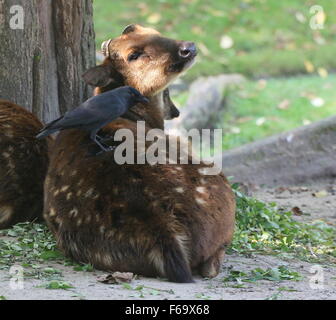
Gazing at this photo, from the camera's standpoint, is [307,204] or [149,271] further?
[307,204]

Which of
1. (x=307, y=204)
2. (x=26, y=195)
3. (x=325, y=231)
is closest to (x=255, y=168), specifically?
(x=307, y=204)

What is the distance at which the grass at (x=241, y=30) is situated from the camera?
47.8 feet

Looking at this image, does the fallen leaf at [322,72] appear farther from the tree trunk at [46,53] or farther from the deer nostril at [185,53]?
the deer nostril at [185,53]

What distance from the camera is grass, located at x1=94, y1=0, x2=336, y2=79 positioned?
1458 centimetres

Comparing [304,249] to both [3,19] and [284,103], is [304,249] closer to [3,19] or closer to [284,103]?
[3,19]

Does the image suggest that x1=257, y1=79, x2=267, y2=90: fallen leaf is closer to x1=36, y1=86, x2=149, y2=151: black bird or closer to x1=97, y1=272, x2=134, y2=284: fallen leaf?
x1=36, y1=86, x2=149, y2=151: black bird

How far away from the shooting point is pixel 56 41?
6477mm

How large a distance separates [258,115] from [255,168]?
137 inches

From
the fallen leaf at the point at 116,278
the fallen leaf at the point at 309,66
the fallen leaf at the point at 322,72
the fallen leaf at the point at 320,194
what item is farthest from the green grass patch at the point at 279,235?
the fallen leaf at the point at 309,66

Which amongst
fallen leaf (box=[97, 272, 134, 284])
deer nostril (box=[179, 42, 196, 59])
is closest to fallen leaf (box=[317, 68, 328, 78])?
deer nostril (box=[179, 42, 196, 59])

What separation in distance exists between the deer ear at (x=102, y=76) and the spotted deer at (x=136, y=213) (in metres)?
0.52

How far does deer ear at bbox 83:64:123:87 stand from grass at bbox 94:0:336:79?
26.3ft

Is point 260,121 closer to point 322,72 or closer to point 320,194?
point 322,72
